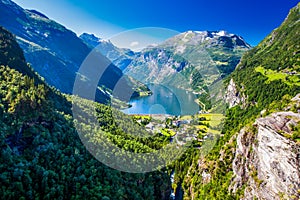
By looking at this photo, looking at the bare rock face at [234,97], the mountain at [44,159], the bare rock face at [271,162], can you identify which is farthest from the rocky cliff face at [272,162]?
the bare rock face at [234,97]

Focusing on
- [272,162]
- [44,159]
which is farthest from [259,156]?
[44,159]

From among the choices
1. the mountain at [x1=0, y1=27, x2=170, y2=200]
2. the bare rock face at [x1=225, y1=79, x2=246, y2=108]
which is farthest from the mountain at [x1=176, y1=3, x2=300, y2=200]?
the mountain at [x1=0, y1=27, x2=170, y2=200]

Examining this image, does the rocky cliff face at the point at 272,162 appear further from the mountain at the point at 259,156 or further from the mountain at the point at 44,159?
the mountain at the point at 44,159

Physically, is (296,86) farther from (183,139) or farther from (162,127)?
(162,127)

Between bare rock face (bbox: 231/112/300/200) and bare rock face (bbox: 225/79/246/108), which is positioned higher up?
bare rock face (bbox: 225/79/246/108)

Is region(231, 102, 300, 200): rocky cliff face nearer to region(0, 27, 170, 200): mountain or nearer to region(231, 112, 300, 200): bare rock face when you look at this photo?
region(231, 112, 300, 200): bare rock face

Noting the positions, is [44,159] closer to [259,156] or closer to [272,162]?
[272,162]
